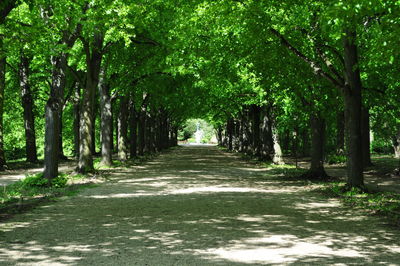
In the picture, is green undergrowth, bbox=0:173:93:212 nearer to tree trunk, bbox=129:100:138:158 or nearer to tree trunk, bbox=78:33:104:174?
tree trunk, bbox=78:33:104:174

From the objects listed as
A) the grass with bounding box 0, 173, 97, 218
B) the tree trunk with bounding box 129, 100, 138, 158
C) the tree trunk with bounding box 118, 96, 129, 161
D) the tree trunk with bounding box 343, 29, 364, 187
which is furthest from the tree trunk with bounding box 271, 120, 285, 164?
the grass with bounding box 0, 173, 97, 218

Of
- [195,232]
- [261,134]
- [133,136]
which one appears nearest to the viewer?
[195,232]

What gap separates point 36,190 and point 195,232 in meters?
8.29

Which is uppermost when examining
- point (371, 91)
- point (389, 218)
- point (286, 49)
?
point (286, 49)

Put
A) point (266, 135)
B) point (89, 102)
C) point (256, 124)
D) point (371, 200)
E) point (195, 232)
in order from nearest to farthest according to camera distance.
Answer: point (195, 232)
point (371, 200)
point (89, 102)
point (266, 135)
point (256, 124)

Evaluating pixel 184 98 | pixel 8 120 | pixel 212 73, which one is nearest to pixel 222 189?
pixel 212 73

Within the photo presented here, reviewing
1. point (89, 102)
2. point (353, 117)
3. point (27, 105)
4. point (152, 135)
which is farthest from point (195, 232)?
point (152, 135)

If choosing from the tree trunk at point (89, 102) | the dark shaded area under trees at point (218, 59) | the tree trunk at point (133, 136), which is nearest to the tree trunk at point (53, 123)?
the dark shaded area under trees at point (218, 59)

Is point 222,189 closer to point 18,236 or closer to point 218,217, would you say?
point 218,217

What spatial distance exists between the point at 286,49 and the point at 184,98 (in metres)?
22.6

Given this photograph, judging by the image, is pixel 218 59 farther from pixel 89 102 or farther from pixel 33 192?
pixel 33 192

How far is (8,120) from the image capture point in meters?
40.5

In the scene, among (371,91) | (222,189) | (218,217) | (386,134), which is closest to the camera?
(218,217)

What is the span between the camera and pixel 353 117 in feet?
50.5
